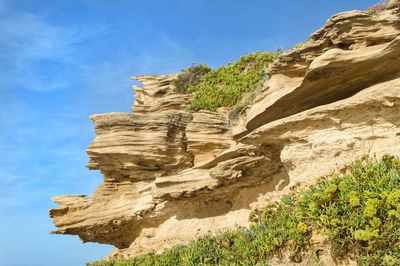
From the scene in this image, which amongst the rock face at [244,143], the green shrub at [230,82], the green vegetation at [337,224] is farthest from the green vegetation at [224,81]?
the green vegetation at [337,224]

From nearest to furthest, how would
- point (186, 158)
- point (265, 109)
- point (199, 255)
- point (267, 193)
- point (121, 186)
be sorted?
point (199, 255)
point (265, 109)
point (267, 193)
point (186, 158)
point (121, 186)

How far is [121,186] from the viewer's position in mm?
22250

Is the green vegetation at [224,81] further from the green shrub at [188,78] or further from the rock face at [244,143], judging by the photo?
the rock face at [244,143]

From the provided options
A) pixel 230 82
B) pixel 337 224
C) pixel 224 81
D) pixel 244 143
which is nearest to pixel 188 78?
pixel 224 81

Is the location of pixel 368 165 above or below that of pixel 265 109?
below

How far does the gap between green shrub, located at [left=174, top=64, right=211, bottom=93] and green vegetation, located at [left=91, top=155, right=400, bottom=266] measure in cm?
1297

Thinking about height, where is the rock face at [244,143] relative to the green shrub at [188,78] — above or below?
below

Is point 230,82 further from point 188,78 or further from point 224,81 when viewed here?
point 188,78

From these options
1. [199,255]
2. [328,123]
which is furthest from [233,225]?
[328,123]

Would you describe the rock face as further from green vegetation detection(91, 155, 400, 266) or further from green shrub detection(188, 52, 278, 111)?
green vegetation detection(91, 155, 400, 266)

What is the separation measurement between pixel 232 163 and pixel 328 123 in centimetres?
472

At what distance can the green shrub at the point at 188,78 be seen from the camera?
1034 inches

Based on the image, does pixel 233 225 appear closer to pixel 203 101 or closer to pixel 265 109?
pixel 265 109

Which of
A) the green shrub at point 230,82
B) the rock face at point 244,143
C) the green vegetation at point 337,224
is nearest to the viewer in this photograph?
the green vegetation at point 337,224
